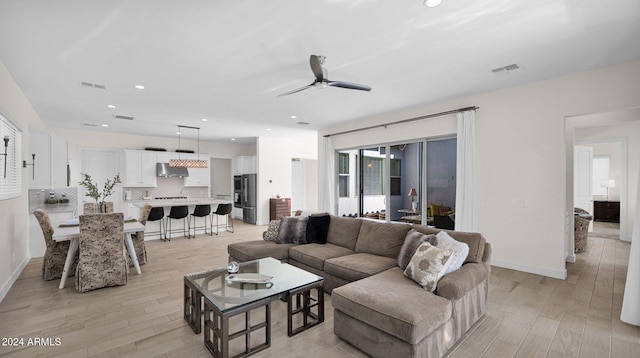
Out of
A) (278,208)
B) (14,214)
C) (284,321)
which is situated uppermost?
(14,214)

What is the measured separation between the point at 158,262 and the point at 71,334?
2.35 metres

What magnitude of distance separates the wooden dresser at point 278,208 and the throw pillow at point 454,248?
6.56m

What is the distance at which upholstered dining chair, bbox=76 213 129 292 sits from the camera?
3.60 metres

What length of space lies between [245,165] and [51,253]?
19.6ft

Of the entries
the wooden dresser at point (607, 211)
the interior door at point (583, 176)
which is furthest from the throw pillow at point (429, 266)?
the wooden dresser at point (607, 211)

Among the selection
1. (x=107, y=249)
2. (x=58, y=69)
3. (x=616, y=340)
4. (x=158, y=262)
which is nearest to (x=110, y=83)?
(x=58, y=69)

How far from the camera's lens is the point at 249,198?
931cm

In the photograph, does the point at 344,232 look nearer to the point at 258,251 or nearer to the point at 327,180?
the point at 258,251

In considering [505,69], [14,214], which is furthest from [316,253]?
[14,214]

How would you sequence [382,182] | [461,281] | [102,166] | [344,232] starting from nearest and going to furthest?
[461,281], [344,232], [382,182], [102,166]

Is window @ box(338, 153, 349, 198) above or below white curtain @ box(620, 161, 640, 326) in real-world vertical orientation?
above

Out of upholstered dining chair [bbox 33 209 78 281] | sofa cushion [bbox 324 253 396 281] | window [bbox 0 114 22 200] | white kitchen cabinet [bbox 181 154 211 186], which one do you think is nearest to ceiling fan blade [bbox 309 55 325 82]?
sofa cushion [bbox 324 253 396 281]

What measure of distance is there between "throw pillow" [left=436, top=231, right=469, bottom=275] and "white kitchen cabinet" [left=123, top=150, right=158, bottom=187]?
8.27 meters

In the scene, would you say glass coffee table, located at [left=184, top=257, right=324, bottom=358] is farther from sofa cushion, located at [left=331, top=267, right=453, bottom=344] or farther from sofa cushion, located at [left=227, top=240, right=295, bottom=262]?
sofa cushion, located at [left=227, top=240, right=295, bottom=262]
